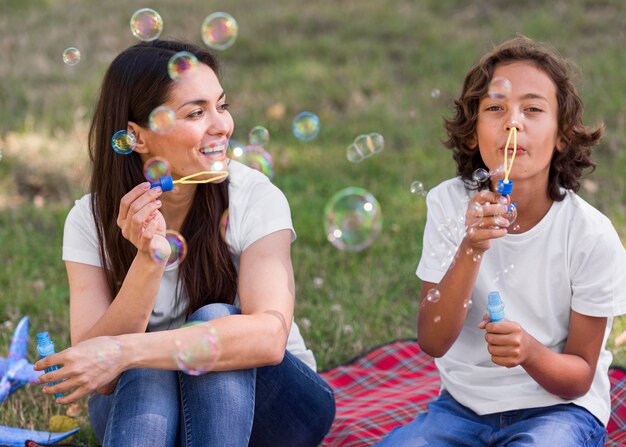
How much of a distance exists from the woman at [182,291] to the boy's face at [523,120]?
23.1 inches

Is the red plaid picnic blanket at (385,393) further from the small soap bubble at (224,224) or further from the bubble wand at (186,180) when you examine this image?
the bubble wand at (186,180)

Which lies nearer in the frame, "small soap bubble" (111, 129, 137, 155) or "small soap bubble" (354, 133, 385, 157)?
"small soap bubble" (111, 129, 137, 155)

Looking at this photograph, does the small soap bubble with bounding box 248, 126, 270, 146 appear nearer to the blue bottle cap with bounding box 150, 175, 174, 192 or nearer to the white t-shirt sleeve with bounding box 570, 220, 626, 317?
the blue bottle cap with bounding box 150, 175, 174, 192

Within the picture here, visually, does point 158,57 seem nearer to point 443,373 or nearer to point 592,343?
point 443,373

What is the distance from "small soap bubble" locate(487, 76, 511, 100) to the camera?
221 cm

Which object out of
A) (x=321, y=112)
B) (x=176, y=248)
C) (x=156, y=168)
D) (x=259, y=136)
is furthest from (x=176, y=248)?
(x=321, y=112)

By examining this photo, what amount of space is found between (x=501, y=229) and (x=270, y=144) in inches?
140

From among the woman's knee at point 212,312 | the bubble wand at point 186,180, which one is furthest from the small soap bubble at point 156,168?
the woman's knee at point 212,312

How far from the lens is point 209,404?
2.12 metres

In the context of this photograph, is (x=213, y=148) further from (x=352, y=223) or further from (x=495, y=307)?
(x=495, y=307)

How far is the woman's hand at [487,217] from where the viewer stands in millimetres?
2049

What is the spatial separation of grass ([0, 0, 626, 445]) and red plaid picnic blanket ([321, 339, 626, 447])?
152mm

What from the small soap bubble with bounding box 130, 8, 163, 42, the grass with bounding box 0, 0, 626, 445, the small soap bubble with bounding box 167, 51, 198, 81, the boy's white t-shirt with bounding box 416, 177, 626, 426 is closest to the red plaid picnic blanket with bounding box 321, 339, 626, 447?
the grass with bounding box 0, 0, 626, 445

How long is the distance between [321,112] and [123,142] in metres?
3.52
